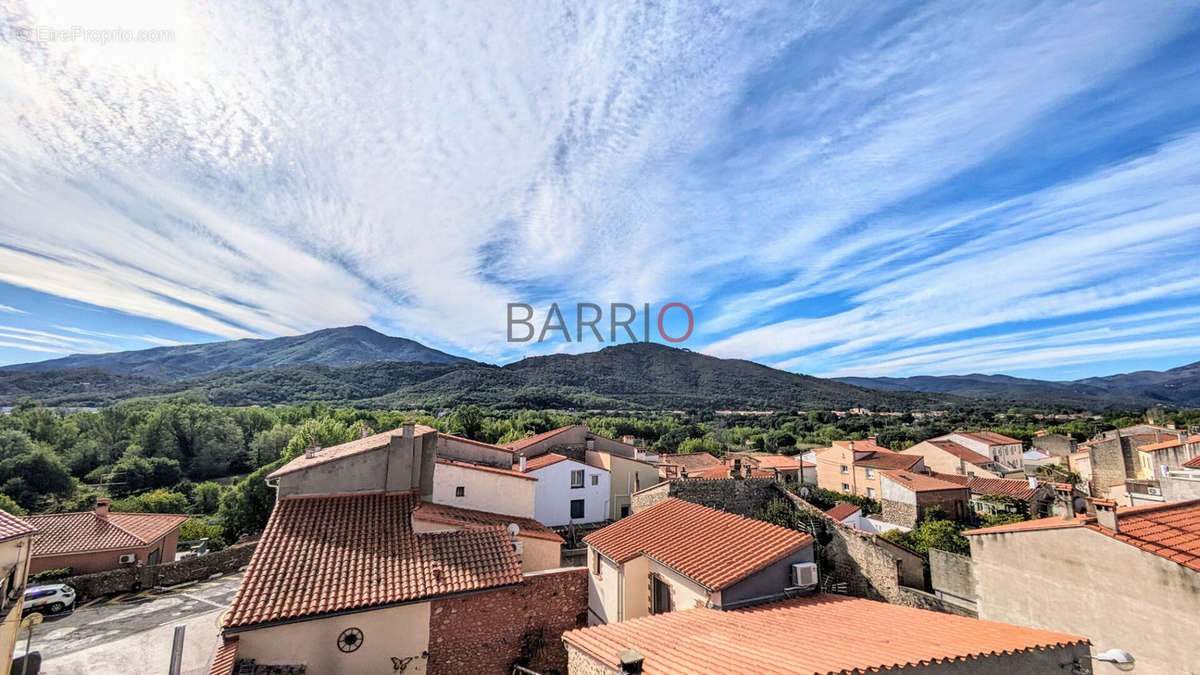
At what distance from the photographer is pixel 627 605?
11.0 meters

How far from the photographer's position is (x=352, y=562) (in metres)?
10.8

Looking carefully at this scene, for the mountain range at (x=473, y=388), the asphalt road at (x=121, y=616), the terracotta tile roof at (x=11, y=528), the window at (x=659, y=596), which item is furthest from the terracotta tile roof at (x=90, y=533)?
the mountain range at (x=473, y=388)

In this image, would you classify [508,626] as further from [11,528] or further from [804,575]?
[11,528]

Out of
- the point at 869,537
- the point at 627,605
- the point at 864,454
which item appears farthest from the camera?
the point at 864,454

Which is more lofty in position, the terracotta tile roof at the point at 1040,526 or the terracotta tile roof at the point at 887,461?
the terracotta tile roof at the point at 1040,526

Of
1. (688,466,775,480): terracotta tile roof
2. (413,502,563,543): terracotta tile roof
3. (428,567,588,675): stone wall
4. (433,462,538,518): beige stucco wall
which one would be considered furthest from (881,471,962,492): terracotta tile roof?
(428,567,588,675): stone wall

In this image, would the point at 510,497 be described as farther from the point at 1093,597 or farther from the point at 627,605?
the point at 1093,597

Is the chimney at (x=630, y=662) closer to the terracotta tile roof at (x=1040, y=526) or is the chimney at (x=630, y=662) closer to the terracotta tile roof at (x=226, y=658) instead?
the terracotta tile roof at (x=226, y=658)

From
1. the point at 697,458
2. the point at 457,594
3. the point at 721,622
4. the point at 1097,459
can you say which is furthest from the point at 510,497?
the point at 1097,459

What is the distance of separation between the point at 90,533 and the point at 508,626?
91.9 feet

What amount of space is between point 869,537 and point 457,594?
1278cm

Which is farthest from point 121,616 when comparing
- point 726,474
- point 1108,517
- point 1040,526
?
point 1108,517

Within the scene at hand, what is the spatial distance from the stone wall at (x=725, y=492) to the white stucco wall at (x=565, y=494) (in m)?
9.18

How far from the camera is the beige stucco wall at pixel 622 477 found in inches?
1185
